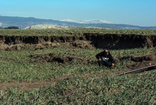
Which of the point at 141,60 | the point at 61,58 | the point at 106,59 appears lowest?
the point at 61,58

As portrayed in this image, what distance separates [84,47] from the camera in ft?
90.3

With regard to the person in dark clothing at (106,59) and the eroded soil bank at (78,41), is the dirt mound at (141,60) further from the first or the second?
the eroded soil bank at (78,41)

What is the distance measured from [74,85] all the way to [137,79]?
2553mm

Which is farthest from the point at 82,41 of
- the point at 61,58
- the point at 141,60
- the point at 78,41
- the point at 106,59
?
the point at 106,59

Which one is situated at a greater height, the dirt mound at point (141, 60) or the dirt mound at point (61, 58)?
the dirt mound at point (141, 60)

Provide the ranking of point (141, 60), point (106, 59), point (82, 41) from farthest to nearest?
point (82, 41)
point (141, 60)
point (106, 59)

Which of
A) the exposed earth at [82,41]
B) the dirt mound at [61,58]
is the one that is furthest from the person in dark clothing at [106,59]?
the exposed earth at [82,41]

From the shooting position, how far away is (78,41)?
2823cm

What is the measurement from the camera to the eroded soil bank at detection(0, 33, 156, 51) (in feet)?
87.3

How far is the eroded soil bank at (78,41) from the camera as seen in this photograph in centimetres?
2661

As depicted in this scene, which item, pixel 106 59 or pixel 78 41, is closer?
pixel 106 59

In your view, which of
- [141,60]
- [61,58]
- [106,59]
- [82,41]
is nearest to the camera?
[106,59]

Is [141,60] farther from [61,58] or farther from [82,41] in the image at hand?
[82,41]

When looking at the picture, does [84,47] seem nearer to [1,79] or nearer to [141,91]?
[1,79]
